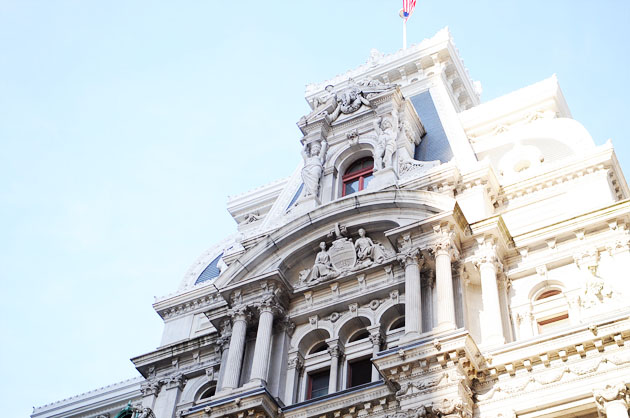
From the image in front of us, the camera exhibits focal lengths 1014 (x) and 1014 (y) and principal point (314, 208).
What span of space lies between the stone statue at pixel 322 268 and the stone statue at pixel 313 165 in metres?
3.67

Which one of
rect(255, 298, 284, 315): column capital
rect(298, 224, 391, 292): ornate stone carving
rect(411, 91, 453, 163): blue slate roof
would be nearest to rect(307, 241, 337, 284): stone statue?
rect(298, 224, 391, 292): ornate stone carving

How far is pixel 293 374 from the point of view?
Result: 28.9 meters

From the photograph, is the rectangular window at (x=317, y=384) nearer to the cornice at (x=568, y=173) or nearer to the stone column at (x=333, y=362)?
the stone column at (x=333, y=362)

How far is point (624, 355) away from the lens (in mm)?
23016

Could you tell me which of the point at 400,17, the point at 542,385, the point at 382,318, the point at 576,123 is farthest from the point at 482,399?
the point at 400,17

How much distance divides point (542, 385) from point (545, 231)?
581 centimetres

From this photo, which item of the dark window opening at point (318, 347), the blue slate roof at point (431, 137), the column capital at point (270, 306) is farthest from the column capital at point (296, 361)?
the blue slate roof at point (431, 137)

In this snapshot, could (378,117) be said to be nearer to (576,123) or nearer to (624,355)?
(576,123)

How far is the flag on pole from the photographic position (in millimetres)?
51156

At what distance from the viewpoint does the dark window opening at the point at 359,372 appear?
2816 cm

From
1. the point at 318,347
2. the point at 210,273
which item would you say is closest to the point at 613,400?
the point at 318,347

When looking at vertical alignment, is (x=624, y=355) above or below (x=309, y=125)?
below

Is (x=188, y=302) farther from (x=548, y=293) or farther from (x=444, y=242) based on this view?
(x=548, y=293)

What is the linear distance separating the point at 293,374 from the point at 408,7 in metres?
27.7
